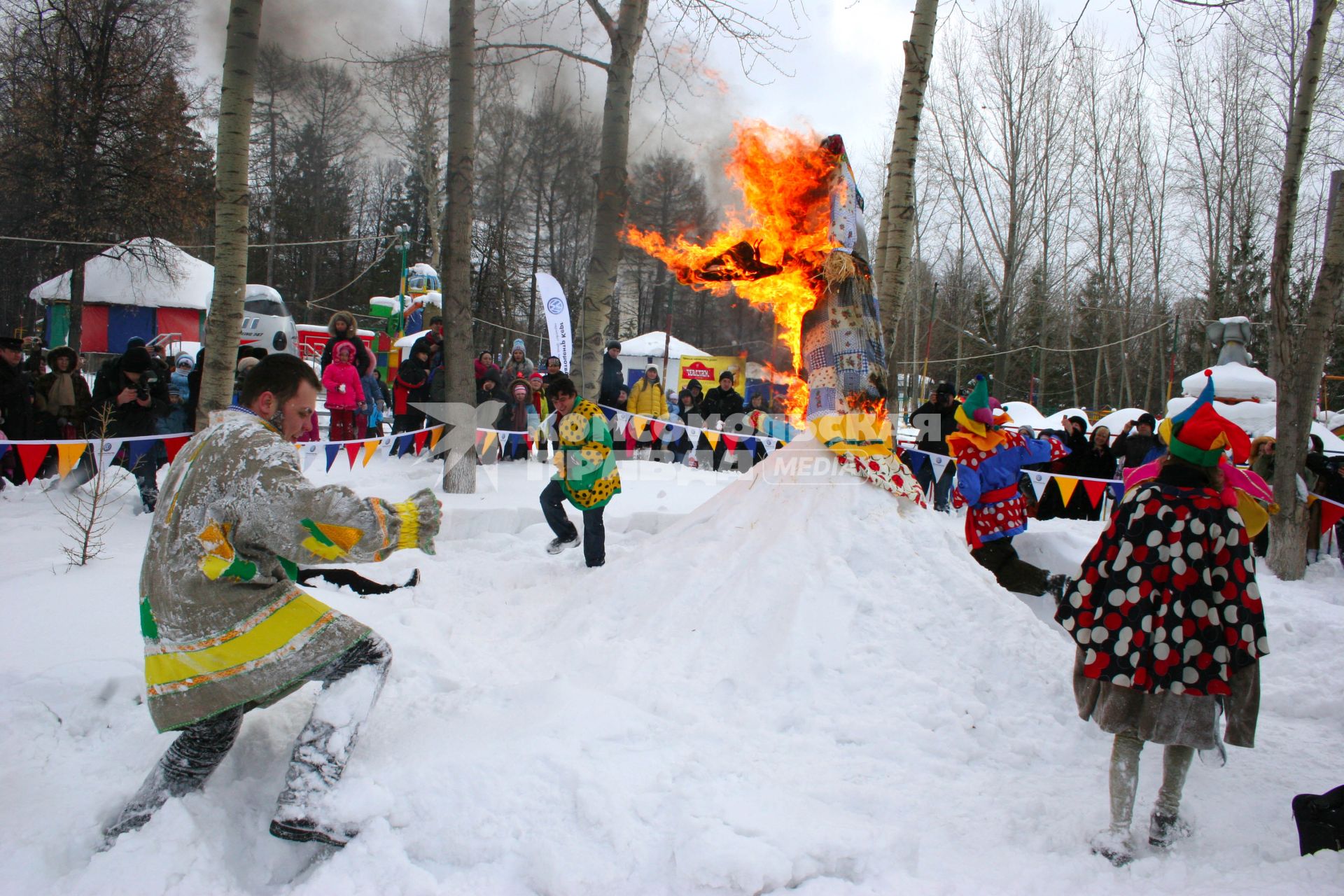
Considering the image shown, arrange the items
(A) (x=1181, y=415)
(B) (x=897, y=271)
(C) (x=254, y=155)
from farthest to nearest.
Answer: (C) (x=254, y=155) < (B) (x=897, y=271) < (A) (x=1181, y=415)

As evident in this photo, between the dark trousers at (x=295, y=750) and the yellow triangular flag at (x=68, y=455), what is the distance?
15.7 ft

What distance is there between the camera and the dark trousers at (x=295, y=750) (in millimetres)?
2779

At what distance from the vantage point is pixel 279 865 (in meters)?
2.80

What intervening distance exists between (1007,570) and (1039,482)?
2790 mm

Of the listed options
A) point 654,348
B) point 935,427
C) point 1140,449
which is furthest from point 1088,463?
point 654,348

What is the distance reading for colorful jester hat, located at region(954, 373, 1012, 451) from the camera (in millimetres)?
6434

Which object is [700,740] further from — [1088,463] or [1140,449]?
[1140,449]

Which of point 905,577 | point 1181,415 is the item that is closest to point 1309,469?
point 905,577

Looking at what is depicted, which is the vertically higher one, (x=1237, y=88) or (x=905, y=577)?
(x=1237, y=88)

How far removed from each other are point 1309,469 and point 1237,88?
25.3m

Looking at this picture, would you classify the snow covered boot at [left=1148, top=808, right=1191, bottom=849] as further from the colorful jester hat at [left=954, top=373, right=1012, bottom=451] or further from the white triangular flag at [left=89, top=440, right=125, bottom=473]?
the white triangular flag at [left=89, top=440, right=125, bottom=473]

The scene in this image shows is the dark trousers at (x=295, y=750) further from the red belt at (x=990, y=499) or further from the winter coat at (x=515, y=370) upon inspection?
the winter coat at (x=515, y=370)

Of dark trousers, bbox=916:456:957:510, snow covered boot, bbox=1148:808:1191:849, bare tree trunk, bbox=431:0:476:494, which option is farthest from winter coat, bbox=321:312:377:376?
snow covered boot, bbox=1148:808:1191:849

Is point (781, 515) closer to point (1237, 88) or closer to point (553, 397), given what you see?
point (553, 397)
